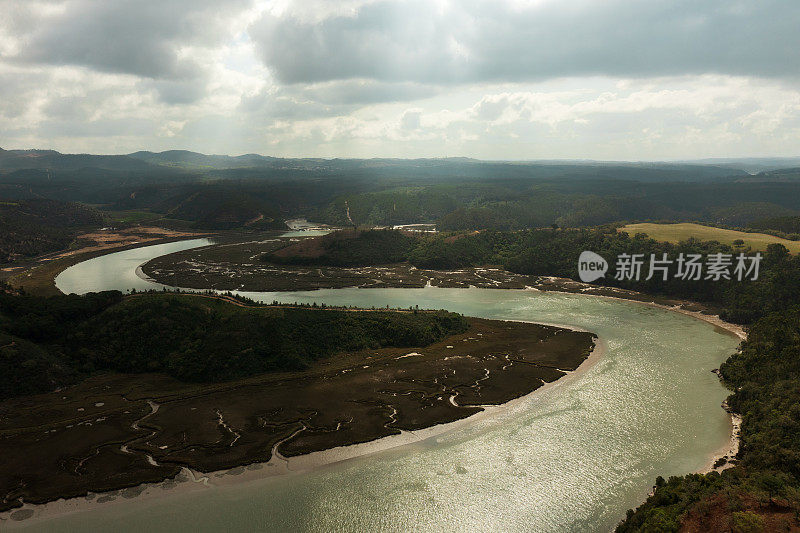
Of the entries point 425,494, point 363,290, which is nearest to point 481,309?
point 363,290

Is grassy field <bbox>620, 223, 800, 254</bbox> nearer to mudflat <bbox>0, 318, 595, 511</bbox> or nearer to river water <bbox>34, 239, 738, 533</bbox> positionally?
river water <bbox>34, 239, 738, 533</bbox>

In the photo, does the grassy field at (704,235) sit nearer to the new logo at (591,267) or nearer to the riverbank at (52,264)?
the new logo at (591,267)

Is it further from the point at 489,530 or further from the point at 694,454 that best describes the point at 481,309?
the point at 489,530

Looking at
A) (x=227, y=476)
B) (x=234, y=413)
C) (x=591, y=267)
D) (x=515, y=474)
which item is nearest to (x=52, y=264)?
(x=234, y=413)

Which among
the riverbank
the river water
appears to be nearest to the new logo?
the river water

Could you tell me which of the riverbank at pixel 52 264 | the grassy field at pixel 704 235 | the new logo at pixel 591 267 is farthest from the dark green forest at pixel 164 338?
the grassy field at pixel 704 235

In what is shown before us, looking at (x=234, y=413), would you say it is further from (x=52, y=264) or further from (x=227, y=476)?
(x=52, y=264)
